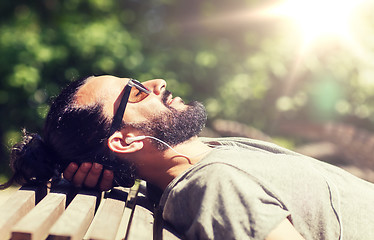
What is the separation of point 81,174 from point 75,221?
776 mm

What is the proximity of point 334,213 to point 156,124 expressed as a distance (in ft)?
4.12

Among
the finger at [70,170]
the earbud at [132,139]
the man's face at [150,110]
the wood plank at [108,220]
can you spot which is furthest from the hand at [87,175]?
the man's face at [150,110]

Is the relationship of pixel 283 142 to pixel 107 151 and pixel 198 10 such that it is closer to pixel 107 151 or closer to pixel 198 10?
pixel 198 10

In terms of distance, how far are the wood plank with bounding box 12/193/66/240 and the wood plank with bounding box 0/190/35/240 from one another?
0.09 metres

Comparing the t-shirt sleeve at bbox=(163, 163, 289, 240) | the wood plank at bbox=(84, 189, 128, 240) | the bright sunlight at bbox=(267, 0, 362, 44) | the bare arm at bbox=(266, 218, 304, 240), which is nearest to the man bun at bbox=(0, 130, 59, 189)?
the wood plank at bbox=(84, 189, 128, 240)

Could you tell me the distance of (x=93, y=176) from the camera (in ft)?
8.52

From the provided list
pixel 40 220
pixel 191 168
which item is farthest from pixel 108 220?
pixel 191 168

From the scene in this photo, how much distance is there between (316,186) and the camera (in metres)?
2.24

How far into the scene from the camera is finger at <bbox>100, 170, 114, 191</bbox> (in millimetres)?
2623

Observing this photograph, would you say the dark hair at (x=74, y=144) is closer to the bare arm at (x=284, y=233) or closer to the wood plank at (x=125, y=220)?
the wood plank at (x=125, y=220)

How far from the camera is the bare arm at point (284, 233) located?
187 cm

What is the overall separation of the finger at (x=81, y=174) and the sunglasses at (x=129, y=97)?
0.27 metres

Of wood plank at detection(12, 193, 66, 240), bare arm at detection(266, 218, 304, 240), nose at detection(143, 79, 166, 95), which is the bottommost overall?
wood plank at detection(12, 193, 66, 240)

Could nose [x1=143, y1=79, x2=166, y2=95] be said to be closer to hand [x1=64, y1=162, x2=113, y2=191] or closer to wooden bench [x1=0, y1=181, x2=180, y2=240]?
hand [x1=64, y1=162, x2=113, y2=191]
